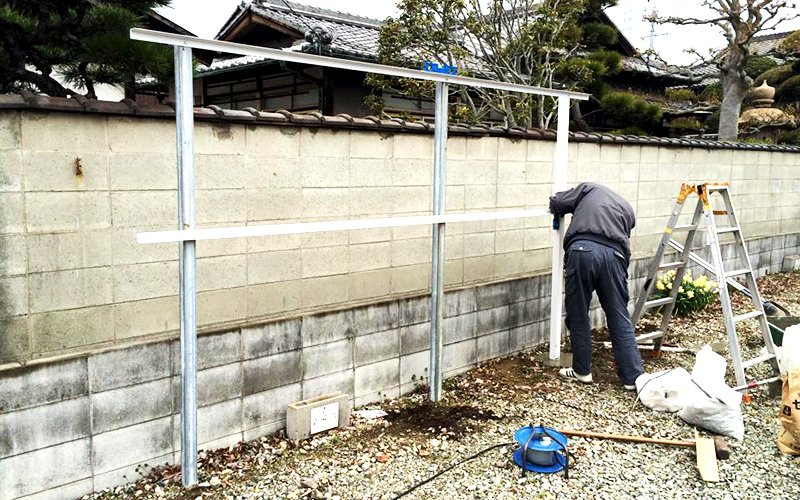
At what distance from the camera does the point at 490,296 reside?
224 inches

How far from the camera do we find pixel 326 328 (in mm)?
4477

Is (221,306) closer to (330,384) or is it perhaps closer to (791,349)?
(330,384)

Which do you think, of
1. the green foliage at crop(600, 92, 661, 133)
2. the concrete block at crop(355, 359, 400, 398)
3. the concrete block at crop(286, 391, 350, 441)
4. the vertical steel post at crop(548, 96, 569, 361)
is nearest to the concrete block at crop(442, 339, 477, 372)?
the concrete block at crop(355, 359, 400, 398)

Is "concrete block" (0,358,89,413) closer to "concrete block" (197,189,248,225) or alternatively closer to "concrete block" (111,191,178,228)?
"concrete block" (111,191,178,228)

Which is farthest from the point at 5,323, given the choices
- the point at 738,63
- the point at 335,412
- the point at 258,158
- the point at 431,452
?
the point at 738,63

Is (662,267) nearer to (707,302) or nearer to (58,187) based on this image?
(707,302)

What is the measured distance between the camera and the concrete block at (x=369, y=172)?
4.59 meters

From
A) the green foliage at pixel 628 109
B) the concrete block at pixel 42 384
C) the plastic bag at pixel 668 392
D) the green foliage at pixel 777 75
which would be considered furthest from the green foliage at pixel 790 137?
the concrete block at pixel 42 384

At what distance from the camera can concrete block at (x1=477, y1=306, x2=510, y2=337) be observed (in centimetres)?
564

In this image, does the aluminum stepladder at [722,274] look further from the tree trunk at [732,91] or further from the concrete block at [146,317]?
the tree trunk at [732,91]

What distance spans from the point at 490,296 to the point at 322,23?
848 cm

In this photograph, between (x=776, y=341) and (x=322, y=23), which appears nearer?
(x=776, y=341)

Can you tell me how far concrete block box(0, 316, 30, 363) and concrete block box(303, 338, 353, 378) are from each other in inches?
66.6

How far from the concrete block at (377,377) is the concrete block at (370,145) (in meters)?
1.55
